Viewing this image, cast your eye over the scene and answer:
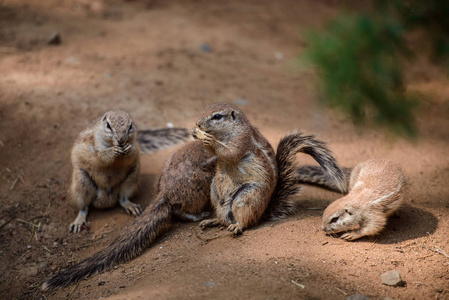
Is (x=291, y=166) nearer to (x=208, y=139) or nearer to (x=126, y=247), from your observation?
(x=208, y=139)

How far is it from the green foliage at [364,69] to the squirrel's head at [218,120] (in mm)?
2344

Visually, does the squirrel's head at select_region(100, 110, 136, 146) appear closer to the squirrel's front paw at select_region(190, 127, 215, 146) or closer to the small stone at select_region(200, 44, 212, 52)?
the squirrel's front paw at select_region(190, 127, 215, 146)

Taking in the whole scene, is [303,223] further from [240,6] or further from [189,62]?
[240,6]

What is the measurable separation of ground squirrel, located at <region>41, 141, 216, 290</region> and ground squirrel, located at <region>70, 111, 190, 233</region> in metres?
0.65

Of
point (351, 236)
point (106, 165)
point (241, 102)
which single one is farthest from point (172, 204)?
point (241, 102)

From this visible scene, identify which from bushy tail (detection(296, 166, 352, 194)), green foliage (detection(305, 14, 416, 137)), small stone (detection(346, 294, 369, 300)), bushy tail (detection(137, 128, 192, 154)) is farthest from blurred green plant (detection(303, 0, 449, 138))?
bushy tail (detection(137, 128, 192, 154))

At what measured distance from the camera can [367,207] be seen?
4340mm

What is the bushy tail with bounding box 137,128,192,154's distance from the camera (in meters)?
6.23

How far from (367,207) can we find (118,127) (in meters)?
3.10

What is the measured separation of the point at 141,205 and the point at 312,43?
14.0 ft

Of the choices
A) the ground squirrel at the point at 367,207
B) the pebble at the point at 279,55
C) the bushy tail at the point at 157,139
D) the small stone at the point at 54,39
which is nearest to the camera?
the ground squirrel at the point at 367,207

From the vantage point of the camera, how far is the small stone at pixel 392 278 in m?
3.65

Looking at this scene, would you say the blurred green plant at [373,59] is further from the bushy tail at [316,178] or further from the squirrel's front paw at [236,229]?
the bushy tail at [316,178]

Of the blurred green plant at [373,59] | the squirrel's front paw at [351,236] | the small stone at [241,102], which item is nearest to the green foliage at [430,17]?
the blurred green plant at [373,59]
